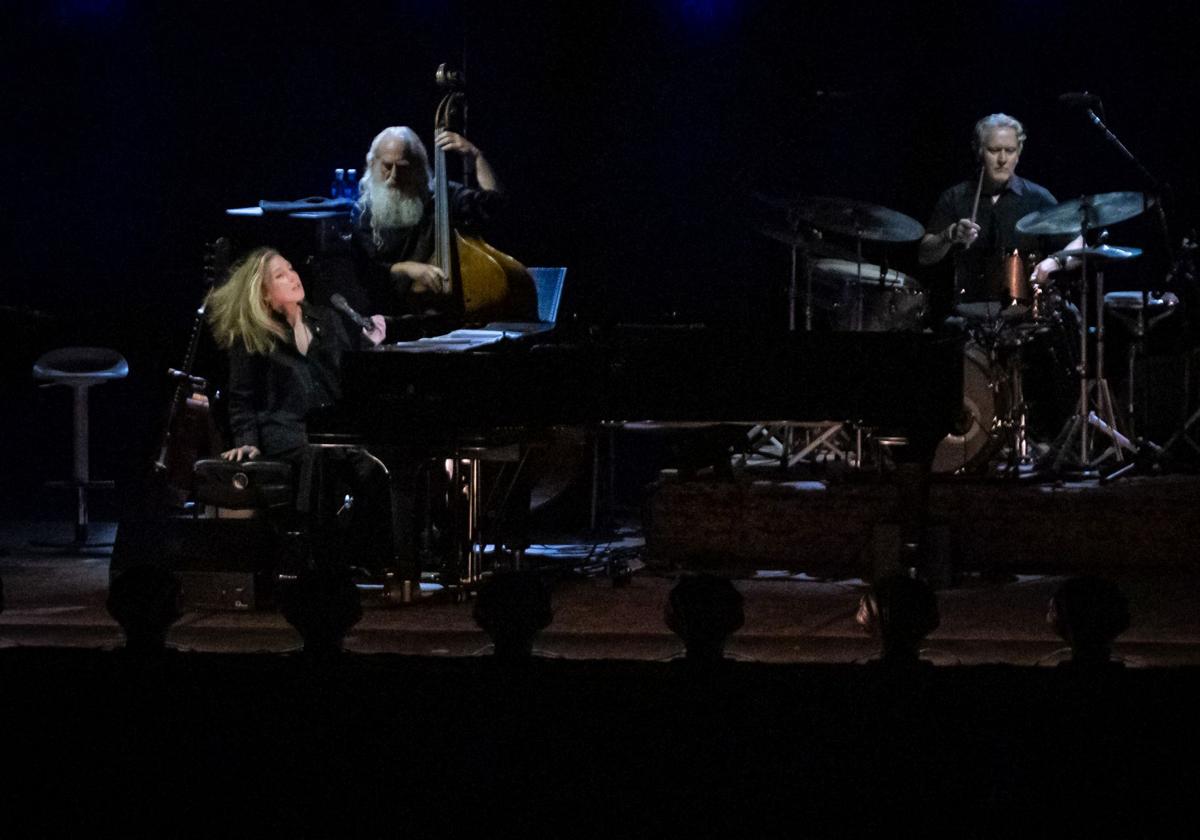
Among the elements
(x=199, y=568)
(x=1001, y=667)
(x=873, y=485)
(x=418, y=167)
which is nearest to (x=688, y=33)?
(x=418, y=167)

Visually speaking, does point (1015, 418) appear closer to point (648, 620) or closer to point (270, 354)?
point (648, 620)

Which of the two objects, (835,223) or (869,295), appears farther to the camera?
(869,295)

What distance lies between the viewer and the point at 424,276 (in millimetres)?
5316

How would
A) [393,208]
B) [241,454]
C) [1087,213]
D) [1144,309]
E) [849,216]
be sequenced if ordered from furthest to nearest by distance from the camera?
[1144,309]
[1087,213]
[849,216]
[393,208]
[241,454]

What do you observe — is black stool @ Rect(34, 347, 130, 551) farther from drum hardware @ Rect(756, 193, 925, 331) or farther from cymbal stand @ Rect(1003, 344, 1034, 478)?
cymbal stand @ Rect(1003, 344, 1034, 478)

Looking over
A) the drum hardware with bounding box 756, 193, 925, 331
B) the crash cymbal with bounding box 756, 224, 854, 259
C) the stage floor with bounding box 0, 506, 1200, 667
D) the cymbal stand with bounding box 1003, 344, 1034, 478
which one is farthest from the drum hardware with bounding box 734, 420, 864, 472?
the stage floor with bounding box 0, 506, 1200, 667

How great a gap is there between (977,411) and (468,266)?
2.73 metres

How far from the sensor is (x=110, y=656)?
4.61ft

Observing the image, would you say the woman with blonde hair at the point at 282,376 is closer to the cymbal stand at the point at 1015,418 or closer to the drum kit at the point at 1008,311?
the drum kit at the point at 1008,311

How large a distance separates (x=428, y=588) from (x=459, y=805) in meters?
3.49

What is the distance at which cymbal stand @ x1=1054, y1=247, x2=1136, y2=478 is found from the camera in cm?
662

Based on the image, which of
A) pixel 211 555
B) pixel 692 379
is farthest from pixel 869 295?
pixel 211 555

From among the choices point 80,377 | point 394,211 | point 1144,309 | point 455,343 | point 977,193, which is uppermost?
point 977,193

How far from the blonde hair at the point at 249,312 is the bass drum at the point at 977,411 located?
3.09 m
